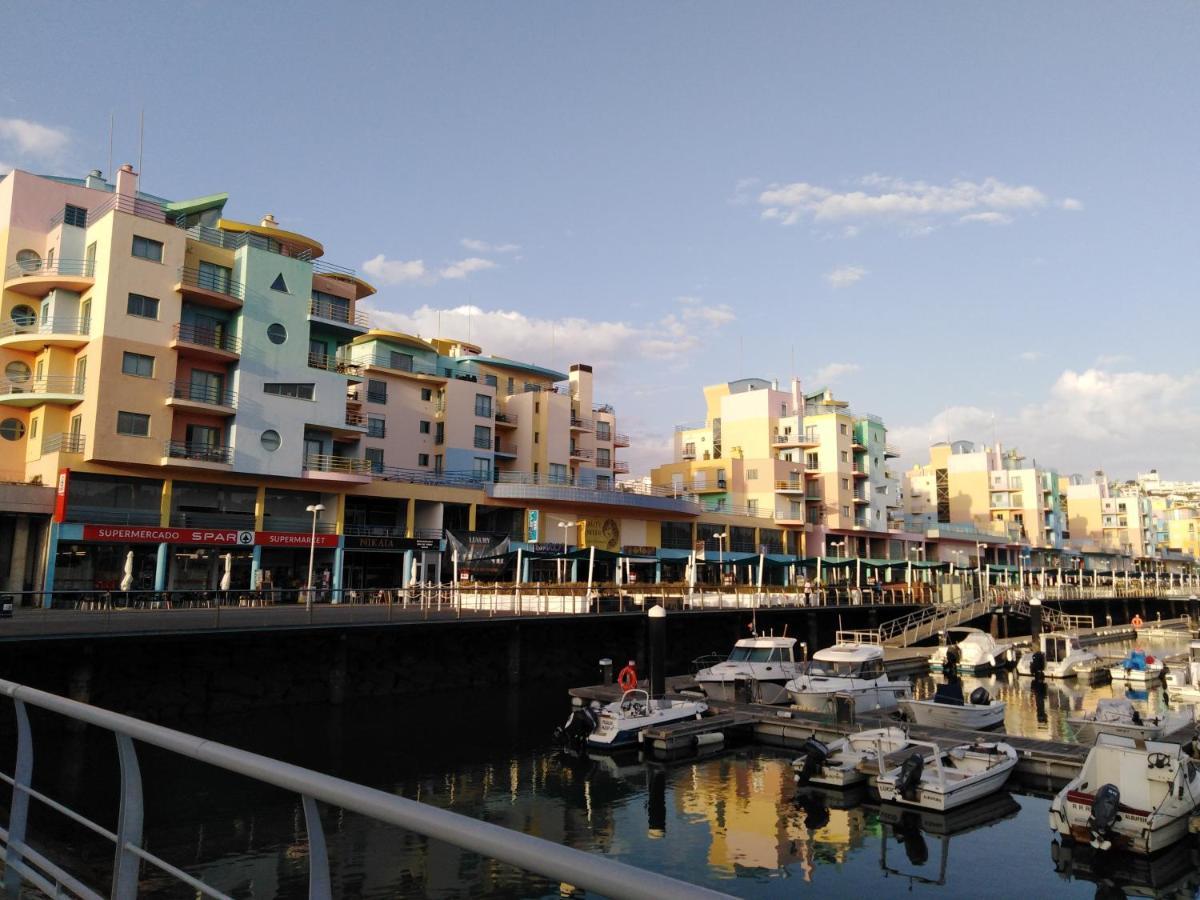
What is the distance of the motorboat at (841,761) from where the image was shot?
22.5 metres

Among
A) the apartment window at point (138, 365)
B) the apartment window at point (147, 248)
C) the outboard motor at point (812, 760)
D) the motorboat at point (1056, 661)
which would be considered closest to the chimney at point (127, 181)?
the apartment window at point (147, 248)

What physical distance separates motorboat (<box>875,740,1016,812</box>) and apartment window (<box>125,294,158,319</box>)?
4335cm

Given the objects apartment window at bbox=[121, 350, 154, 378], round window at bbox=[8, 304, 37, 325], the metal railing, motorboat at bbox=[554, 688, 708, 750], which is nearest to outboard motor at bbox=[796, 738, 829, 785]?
motorboat at bbox=[554, 688, 708, 750]

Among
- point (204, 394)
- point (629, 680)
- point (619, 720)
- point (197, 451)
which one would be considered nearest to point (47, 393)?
point (204, 394)

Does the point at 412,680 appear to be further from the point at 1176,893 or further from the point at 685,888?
the point at 685,888

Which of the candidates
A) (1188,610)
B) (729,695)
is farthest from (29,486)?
(1188,610)

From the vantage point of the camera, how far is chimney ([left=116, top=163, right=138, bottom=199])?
5103 centimetres

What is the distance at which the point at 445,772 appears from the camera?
77.9ft

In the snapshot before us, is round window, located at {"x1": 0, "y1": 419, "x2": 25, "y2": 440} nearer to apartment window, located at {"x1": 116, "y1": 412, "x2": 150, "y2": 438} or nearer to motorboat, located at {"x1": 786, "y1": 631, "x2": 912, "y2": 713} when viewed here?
apartment window, located at {"x1": 116, "y1": 412, "x2": 150, "y2": 438}

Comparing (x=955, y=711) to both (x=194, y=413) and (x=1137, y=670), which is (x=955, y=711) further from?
(x=194, y=413)

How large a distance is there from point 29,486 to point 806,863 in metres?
42.6

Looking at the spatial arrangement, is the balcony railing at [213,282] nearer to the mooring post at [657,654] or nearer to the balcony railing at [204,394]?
the balcony railing at [204,394]

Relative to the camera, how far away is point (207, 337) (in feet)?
165

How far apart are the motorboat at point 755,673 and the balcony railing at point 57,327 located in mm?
37196
